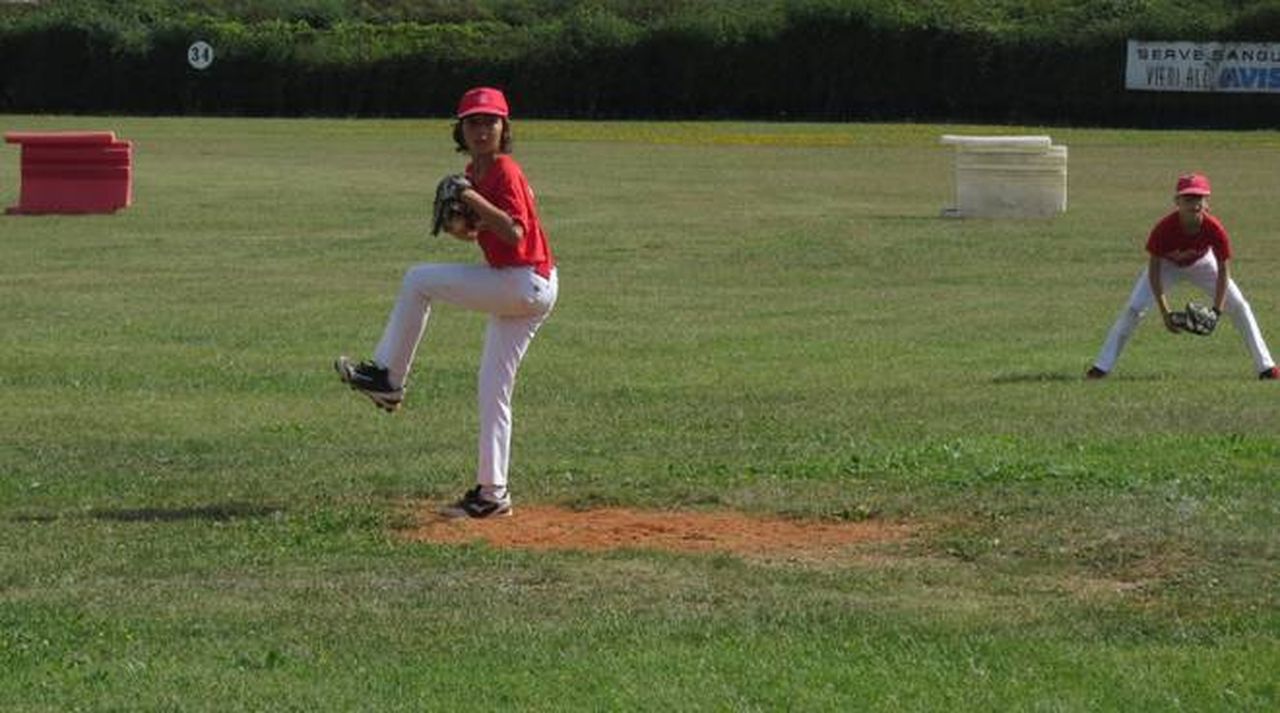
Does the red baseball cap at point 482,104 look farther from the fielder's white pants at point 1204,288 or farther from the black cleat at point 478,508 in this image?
the fielder's white pants at point 1204,288

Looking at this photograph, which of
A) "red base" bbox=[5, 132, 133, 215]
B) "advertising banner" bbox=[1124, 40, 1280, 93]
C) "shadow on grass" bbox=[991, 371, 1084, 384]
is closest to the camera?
"shadow on grass" bbox=[991, 371, 1084, 384]

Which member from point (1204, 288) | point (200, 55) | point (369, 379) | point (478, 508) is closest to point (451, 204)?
point (369, 379)

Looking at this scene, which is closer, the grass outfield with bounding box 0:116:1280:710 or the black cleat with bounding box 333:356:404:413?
the grass outfield with bounding box 0:116:1280:710

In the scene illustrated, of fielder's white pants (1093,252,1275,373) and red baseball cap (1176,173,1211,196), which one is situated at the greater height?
red baseball cap (1176,173,1211,196)

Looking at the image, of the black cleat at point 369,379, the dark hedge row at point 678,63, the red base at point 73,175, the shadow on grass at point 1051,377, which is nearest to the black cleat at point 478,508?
the black cleat at point 369,379

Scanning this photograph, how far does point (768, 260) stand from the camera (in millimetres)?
29297

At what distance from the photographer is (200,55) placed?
75.8 m

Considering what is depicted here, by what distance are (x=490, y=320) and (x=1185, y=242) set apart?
8.52m

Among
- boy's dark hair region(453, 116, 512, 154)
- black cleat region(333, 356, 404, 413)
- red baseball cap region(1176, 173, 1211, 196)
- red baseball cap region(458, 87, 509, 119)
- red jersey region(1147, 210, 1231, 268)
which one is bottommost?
red jersey region(1147, 210, 1231, 268)

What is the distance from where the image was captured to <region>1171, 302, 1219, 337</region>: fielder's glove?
18.4 metres

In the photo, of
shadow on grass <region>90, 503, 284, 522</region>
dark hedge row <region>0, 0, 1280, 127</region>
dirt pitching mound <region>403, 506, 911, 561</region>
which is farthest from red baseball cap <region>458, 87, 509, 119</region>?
dark hedge row <region>0, 0, 1280, 127</region>

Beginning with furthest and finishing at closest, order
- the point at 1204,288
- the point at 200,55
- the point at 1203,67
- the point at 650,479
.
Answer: the point at 200,55 → the point at 1203,67 → the point at 1204,288 → the point at 650,479

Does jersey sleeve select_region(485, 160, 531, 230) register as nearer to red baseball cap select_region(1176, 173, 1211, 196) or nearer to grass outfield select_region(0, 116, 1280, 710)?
grass outfield select_region(0, 116, 1280, 710)

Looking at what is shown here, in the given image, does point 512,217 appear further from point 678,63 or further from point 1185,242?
point 678,63
